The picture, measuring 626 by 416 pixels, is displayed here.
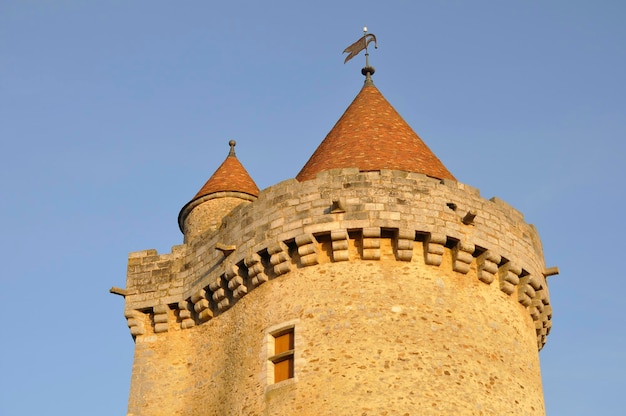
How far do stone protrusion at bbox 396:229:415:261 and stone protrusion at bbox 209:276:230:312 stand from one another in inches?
129

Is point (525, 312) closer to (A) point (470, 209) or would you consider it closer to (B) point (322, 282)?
(A) point (470, 209)

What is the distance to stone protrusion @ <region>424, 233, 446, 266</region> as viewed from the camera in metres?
16.2

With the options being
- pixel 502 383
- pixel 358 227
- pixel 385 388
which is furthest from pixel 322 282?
pixel 502 383

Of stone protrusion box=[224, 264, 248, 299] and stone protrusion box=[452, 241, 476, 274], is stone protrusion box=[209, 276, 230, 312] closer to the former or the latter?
stone protrusion box=[224, 264, 248, 299]

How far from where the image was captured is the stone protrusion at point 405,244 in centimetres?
1612

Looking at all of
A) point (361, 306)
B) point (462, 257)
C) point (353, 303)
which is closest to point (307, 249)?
point (353, 303)

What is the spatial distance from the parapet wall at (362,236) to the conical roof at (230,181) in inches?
96.0

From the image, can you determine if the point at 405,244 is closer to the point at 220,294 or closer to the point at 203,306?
the point at 220,294

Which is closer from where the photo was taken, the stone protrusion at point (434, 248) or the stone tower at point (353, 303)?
the stone tower at point (353, 303)

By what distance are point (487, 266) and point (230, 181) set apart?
6511mm

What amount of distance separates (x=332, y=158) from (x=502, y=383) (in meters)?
5.37

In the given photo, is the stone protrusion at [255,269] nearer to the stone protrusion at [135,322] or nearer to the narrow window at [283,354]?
the narrow window at [283,354]

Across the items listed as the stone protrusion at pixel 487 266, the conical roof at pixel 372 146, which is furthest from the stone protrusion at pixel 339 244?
the stone protrusion at pixel 487 266

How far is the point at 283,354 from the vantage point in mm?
15797
